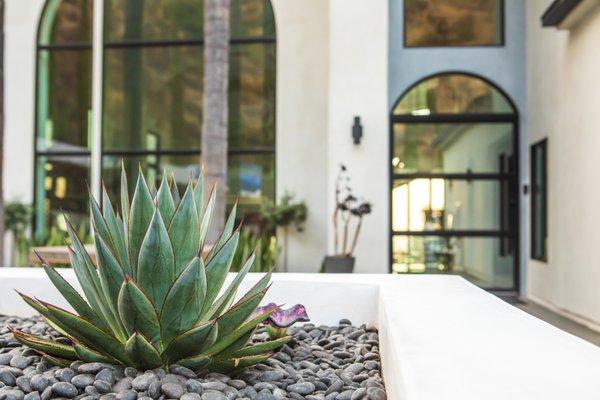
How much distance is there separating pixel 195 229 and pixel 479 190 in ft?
26.8

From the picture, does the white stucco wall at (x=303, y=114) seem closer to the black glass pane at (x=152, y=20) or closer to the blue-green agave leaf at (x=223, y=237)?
the black glass pane at (x=152, y=20)

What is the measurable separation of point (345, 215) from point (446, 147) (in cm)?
177

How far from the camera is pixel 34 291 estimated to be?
123 inches

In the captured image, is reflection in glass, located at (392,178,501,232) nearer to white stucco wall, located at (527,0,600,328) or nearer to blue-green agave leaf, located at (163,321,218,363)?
white stucco wall, located at (527,0,600,328)

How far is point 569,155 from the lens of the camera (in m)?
7.56

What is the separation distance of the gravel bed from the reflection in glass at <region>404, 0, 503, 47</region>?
8.06m

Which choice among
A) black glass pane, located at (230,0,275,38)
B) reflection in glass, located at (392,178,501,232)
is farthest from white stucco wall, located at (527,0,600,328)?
black glass pane, located at (230,0,275,38)

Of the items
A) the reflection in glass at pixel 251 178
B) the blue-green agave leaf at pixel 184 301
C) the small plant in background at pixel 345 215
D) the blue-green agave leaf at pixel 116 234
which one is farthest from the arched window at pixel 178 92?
the blue-green agave leaf at pixel 184 301

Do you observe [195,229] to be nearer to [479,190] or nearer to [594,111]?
[594,111]

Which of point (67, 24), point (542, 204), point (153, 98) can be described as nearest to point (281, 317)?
point (542, 204)

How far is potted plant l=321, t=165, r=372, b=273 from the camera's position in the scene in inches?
348

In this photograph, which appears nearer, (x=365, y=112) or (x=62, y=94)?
(x=365, y=112)

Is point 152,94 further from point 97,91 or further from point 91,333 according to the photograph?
point 91,333

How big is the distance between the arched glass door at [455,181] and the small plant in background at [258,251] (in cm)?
172
